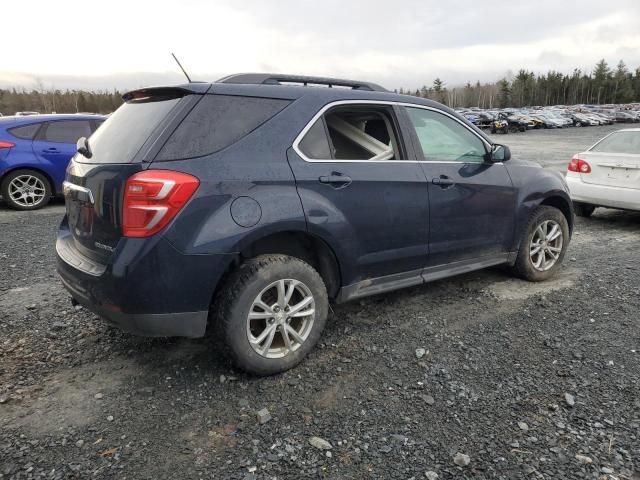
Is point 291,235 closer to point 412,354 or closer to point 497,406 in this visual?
point 412,354

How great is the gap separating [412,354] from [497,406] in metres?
0.70

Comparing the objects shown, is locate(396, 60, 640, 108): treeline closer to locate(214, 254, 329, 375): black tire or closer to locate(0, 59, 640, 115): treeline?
locate(0, 59, 640, 115): treeline

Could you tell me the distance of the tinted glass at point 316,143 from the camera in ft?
10.0

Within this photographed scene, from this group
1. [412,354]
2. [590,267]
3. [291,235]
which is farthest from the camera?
[590,267]

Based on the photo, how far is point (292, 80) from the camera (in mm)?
3400

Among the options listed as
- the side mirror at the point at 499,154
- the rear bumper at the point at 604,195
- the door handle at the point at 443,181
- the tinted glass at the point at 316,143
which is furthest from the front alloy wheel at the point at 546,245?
the rear bumper at the point at 604,195

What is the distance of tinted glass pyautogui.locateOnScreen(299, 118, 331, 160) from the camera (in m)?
3.05

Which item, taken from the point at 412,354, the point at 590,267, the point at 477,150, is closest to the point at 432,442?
the point at 412,354

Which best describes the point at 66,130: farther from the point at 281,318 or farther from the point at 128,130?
the point at 281,318

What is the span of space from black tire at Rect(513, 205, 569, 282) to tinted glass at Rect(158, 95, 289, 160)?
2742mm

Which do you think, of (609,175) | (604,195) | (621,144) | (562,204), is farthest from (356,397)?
(621,144)

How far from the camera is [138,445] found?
239cm

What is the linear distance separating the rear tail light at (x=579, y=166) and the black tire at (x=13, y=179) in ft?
28.7

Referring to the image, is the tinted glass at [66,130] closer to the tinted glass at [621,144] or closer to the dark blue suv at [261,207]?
the dark blue suv at [261,207]
